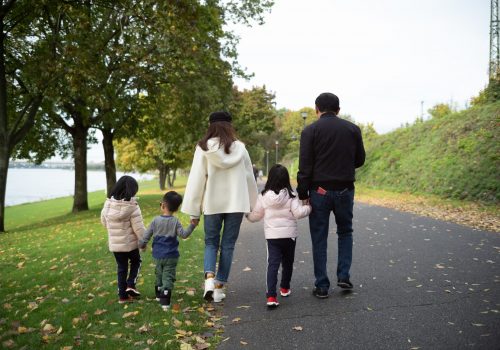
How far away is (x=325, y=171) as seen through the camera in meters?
4.51

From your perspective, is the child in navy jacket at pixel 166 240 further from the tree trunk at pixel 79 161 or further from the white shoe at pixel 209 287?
the tree trunk at pixel 79 161

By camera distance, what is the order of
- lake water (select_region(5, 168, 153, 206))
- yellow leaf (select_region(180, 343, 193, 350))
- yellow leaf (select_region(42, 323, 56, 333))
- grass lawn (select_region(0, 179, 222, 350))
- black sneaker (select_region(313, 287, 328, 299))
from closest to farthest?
yellow leaf (select_region(180, 343, 193, 350)) < grass lawn (select_region(0, 179, 222, 350)) < yellow leaf (select_region(42, 323, 56, 333)) < black sneaker (select_region(313, 287, 328, 299)) < lake water (select_region(5, 168, 153, 206))

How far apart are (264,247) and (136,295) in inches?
143

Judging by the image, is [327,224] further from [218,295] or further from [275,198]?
[218,295]

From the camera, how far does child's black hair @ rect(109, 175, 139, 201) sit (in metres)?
4.51

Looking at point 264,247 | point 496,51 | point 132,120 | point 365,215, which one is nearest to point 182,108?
point 132,120

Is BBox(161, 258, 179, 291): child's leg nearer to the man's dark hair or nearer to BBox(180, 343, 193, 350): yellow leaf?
BBox(180, 343, 193, 350): yellow leaf

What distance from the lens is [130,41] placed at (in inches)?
503

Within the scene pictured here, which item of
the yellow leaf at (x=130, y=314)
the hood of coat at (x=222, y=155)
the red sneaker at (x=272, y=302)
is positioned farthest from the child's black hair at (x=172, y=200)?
the red sneaker at (x=272, y=302)

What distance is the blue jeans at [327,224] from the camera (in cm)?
456

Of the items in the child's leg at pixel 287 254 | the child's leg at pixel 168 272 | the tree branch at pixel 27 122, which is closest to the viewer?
the child's leg at pixel 168 272

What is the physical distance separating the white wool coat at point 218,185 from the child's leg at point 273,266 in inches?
19.3

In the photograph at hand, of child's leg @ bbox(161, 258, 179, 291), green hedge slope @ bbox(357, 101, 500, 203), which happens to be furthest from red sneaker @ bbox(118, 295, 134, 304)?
green hedge slope @ bbox(357, 101, 500, 203)

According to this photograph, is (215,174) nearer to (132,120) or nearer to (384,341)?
(384,341)
